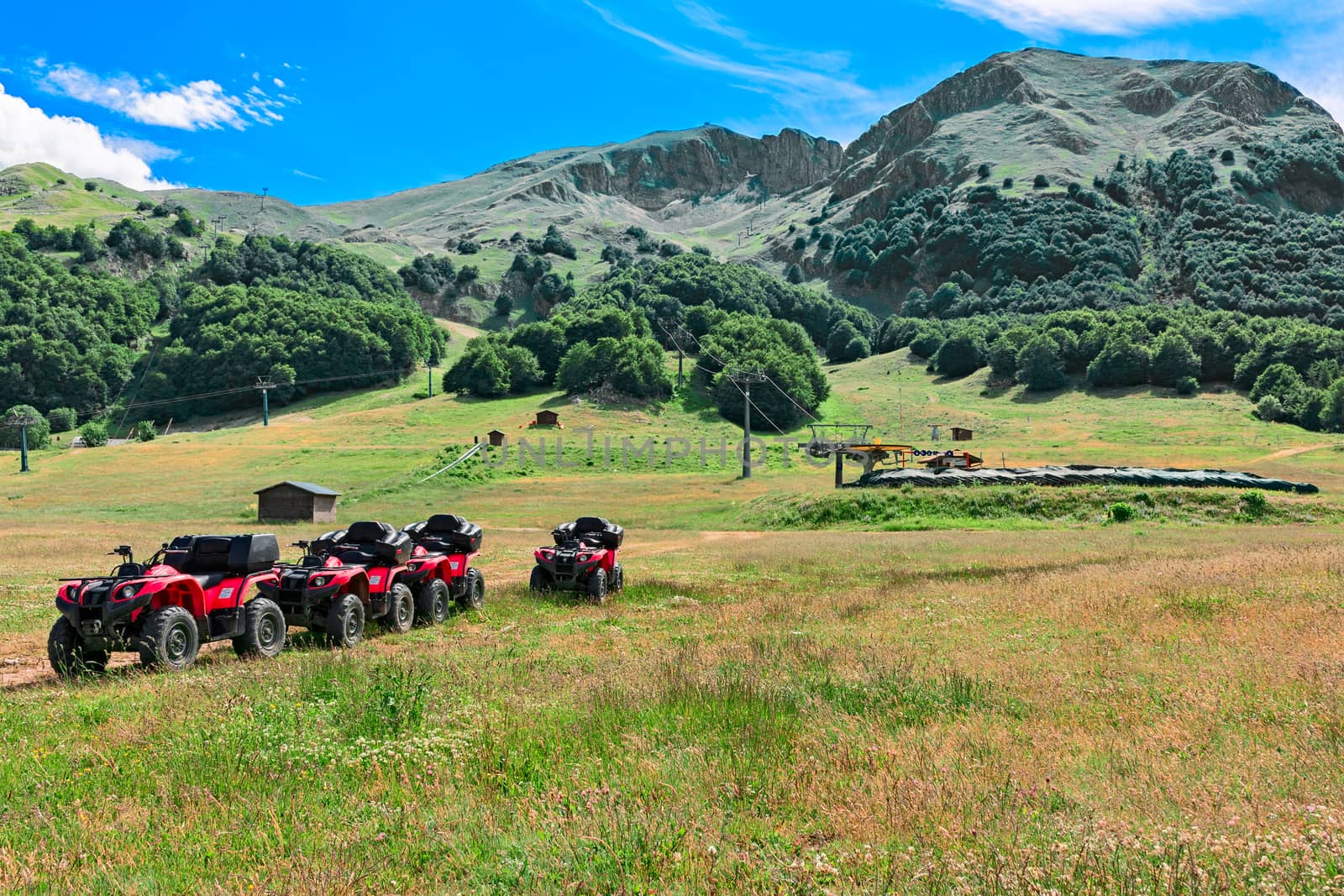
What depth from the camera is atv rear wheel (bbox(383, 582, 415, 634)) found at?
51.6 ft

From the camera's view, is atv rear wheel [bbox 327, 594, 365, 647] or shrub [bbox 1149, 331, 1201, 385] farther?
shrub [bbox 1149, 331, 1201, 385]

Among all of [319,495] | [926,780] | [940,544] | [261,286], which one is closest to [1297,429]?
[940,544]

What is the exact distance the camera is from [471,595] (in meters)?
18.8

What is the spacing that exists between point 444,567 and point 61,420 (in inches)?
5547

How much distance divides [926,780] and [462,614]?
1336cm

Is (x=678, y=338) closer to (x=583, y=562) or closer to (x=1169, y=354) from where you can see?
(x=1169, y=354)

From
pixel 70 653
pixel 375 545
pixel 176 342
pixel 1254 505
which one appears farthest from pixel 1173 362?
pixel 176 342

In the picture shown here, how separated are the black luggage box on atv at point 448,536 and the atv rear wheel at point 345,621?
390cm

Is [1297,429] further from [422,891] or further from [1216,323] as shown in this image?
[422,891]

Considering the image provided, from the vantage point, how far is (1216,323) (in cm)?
12756

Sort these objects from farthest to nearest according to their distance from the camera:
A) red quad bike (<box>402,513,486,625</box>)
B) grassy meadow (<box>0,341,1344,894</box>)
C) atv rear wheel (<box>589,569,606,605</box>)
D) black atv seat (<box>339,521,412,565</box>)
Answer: atv rear wheel (<box>589,569,606,605</box>) < red quad bike (<box>402,513,486,625</box>) < black atv seat (<box>339,521,412,565</box>) < grassy meadow (<box>0,341,1344,894</box>)

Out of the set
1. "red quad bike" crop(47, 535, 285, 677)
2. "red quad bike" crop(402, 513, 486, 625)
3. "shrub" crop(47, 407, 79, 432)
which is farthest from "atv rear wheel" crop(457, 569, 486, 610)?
"shrub" crop(47, 407, 79, 432)

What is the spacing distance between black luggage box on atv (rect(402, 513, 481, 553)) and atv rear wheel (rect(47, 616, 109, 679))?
7148 millimetres

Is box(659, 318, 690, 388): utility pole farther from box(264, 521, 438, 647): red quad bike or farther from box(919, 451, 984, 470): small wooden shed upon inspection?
box(264, 521, 438, 647): red quad bike
